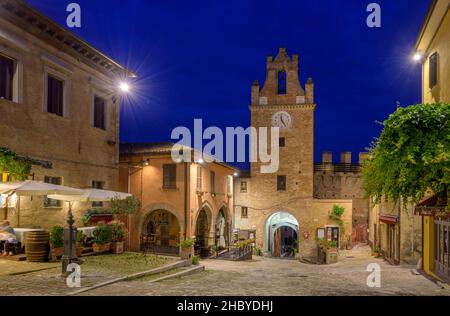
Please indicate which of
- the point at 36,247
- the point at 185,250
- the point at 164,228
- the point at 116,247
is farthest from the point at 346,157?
the point at 36,247

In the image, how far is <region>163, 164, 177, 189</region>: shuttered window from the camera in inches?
937

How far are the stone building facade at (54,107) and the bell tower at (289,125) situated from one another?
1735cm

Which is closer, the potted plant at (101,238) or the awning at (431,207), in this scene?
the awning at (431,207)

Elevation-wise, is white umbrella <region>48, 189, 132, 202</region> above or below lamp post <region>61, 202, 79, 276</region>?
above

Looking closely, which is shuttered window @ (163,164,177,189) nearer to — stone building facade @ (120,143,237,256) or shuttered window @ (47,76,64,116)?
stone building facade @ (120,143,237,256)

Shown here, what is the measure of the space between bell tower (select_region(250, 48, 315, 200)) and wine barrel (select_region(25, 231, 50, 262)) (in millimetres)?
23967

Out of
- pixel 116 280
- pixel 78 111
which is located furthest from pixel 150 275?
pixel 78 111

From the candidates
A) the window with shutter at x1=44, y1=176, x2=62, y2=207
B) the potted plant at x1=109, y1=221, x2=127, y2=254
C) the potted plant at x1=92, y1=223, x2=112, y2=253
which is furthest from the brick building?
the window with shutter at x1=44, y1=176, x2=62, y2=207

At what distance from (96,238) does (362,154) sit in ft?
86.8

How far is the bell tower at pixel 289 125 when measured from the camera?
117 ft

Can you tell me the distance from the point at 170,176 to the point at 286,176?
14.2 m

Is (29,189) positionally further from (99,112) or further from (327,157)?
(327,157)

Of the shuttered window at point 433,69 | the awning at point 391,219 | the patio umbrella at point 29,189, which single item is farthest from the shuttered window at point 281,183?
the patio umbrella at point 29,189

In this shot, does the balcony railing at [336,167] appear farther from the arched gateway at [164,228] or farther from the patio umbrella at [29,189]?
the patio umbrella at [29,189]
